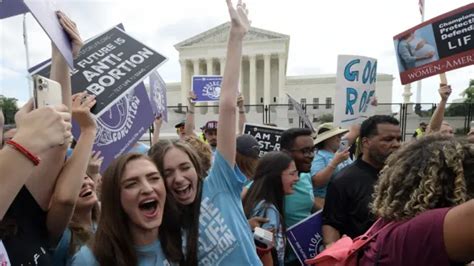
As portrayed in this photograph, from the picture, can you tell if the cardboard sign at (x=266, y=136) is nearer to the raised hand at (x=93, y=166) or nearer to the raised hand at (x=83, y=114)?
the raised hand at (x=93, y=166)

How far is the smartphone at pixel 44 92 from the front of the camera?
1231 mm

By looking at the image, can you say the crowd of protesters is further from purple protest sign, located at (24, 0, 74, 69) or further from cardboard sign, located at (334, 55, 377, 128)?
cardboard sign, located at (334, 55, 377, 128)

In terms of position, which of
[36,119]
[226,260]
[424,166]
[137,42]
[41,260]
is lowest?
[226,260]

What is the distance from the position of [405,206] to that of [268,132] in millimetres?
3654

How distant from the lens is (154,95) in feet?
18.3

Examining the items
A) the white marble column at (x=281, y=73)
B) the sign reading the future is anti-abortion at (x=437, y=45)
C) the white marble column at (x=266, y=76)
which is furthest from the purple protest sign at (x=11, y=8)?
the white marble column at (x=266, y=76)

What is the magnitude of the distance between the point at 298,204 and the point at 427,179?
164cm

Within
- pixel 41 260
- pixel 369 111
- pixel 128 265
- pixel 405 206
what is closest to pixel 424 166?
pixel 405 206

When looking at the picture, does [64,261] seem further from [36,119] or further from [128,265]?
[36,119]

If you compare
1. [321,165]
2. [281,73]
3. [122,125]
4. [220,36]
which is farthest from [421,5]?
[220,36]

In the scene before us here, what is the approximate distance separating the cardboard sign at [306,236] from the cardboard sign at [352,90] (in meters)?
2.04

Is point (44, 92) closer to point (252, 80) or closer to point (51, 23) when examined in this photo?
point (51, 23)

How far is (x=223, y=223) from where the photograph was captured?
6.05ft

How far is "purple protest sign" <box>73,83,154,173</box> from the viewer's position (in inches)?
116
